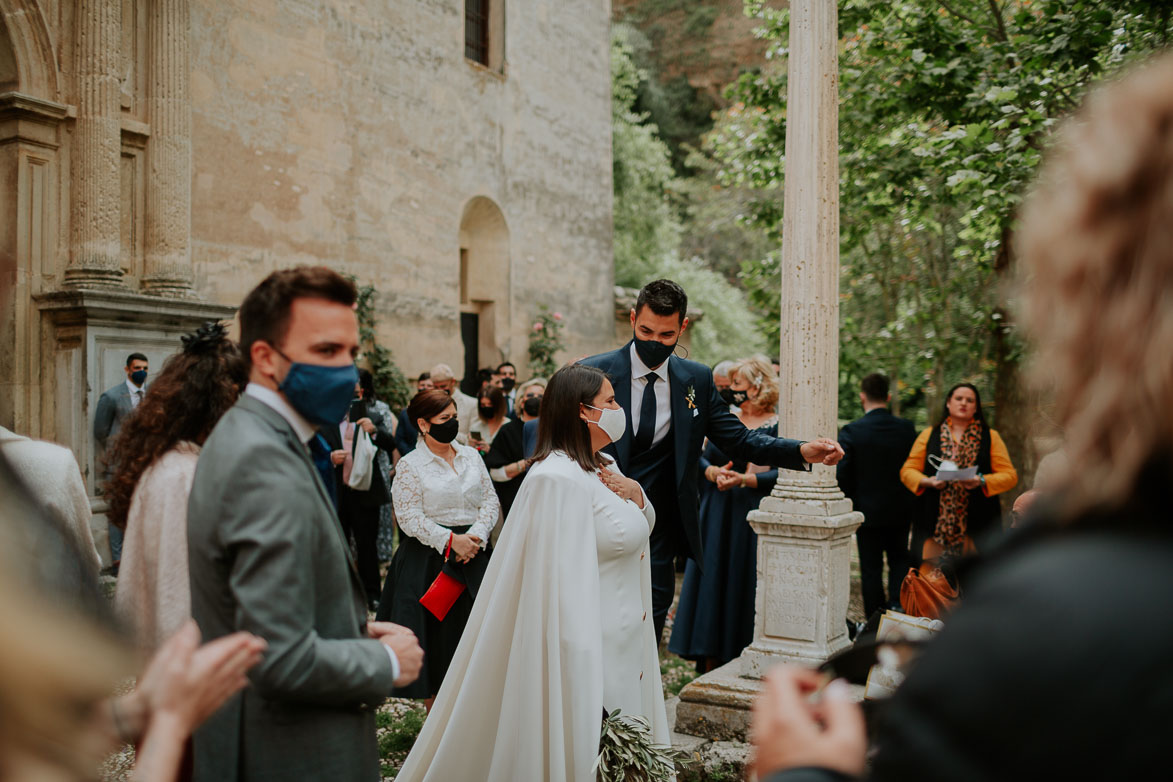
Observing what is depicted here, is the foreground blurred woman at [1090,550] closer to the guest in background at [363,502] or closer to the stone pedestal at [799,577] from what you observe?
the stone pedestal at [799,577]

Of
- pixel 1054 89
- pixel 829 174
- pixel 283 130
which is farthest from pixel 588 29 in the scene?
pixel 829 174

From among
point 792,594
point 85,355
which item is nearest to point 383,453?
point 85,355

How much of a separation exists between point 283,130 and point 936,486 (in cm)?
1009

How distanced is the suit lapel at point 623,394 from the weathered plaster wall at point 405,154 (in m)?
8.59

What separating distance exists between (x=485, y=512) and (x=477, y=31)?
13920 millimetres

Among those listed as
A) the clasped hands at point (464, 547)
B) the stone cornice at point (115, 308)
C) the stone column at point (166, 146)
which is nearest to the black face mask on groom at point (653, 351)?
the clasped hands at point (464, 547)

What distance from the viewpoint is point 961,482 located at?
7.30 metres

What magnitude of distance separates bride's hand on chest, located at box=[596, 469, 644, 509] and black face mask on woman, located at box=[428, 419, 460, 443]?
1.99 m

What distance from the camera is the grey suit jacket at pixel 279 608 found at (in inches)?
84.8

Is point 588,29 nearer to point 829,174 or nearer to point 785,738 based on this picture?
point 829,174

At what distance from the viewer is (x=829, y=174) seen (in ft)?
20.2

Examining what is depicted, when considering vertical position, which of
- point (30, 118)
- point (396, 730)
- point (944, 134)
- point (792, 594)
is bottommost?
point (396, 730)

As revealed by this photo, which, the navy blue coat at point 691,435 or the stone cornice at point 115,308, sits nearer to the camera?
the navy blue coat at point 691,435

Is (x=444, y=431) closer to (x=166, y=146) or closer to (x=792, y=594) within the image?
(x=792, y=594)
